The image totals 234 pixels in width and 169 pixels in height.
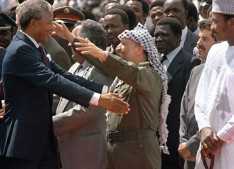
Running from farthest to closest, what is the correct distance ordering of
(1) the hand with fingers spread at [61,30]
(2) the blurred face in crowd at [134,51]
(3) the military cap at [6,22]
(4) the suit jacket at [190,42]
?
(4) the suit jacket at [190,42] < (3) the military cap at [6,22] < (2) the blurred face in crowd at [134,51] < (1) the hand with fingers spread at [61,30]

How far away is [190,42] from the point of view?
10516mm

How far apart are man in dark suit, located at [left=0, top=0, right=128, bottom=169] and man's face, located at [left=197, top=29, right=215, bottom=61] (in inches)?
58.3

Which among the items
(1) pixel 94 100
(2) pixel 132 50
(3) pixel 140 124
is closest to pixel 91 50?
(1) pixel 94 100

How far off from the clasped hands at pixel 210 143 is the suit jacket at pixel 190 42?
394cm

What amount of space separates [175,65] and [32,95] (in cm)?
252

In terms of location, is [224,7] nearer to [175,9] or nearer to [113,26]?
[113,26]

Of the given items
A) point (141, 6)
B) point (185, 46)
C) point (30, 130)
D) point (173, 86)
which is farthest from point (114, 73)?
point (141, 6)

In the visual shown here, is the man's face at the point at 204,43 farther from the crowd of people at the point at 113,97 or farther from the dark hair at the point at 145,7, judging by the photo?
the dark hair at the point at 145,7

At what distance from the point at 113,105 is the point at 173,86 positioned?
85.9 inches

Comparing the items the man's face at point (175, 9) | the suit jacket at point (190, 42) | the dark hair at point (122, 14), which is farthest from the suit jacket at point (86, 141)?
the man's face at point (175, 9)

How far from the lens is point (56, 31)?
25.7 feet

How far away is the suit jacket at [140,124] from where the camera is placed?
7996mm

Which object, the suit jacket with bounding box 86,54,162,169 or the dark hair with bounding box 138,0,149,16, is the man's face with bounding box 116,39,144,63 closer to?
the suit jacket with bounding box 86,54,162,169

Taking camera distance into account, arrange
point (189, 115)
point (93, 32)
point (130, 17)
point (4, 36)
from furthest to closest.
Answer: point (130, 17), point (4, 36), point (93, 32), point (189, 115)
